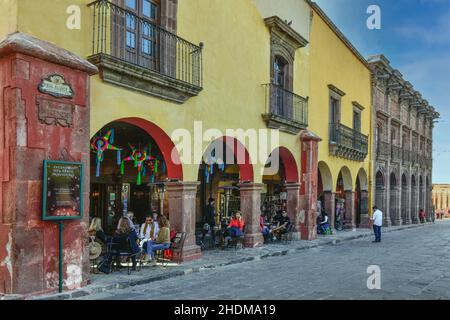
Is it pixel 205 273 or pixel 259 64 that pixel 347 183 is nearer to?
pixel 259 64

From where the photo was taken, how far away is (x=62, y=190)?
7359 millimetres

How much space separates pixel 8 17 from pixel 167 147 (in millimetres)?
4376

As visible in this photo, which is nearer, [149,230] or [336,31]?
[149,230]

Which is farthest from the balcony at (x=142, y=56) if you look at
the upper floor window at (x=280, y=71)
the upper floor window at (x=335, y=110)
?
the upper floor window at (x=335, y=110)

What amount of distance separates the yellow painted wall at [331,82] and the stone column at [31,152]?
11.8 m

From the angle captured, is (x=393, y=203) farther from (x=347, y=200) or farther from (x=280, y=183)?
(x=280, y=183)

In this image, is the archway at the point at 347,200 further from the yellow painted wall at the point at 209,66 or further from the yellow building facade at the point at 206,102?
the yellow painted wall at the point at 209,66

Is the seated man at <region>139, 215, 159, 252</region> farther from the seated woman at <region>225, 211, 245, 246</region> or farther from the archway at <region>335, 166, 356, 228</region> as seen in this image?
the archway at <region>335, 166, 356, 228</region>

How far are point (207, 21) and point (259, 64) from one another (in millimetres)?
2962

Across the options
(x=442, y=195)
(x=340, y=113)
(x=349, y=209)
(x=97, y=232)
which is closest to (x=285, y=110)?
(x=340, y=113)

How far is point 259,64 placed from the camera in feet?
46.4

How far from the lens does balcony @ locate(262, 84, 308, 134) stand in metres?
14.4

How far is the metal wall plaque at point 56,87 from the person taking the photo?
7188 mm

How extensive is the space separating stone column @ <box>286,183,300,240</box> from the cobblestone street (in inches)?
133
